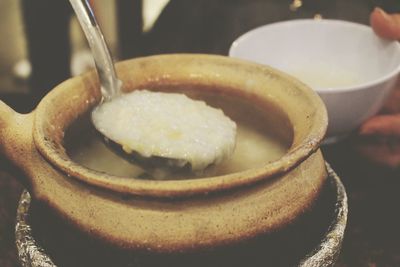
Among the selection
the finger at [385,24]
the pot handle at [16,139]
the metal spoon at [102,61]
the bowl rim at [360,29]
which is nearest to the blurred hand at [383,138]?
the bowl rim at [360,29]

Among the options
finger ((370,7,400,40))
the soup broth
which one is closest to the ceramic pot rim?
the soup broth

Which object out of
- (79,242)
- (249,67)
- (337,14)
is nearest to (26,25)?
(337,14)

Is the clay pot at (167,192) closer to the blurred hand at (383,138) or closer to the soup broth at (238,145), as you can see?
the soup broth at (238,145)

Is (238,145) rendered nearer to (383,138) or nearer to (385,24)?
(383,138)

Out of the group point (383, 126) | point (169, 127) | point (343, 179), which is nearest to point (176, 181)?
point (169, 127)

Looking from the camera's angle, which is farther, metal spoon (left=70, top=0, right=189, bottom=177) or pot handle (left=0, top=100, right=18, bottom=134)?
metal spoon (left=70, top=0, right=189, bottom=177)

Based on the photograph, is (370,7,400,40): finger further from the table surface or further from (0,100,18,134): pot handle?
(0,100,18,134): pot handle
